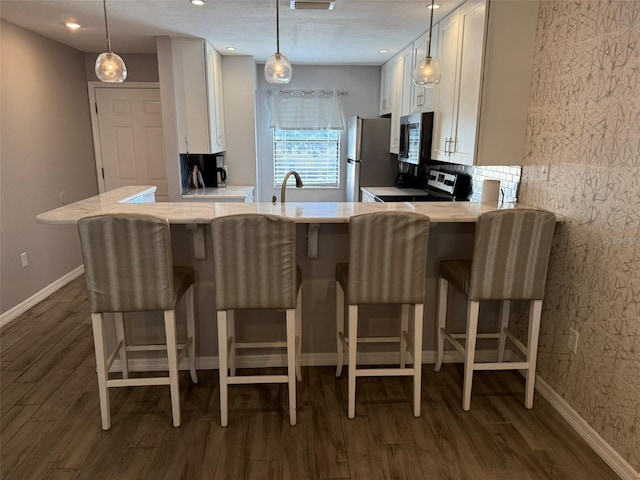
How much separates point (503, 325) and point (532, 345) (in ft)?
1.38

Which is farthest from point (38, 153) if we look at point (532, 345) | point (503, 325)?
point (532, 345)

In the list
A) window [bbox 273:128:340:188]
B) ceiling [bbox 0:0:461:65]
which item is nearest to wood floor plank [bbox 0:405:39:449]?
ceiling [bbox 0:0:461:65]

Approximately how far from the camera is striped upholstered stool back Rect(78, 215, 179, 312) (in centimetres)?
200

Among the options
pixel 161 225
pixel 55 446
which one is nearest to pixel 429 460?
pixel 161 225

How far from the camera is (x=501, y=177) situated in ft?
10.1

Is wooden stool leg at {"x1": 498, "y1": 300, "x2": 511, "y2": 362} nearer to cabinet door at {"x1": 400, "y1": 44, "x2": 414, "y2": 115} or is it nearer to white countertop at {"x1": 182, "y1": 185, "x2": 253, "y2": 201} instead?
cabinet door at {"x1": 400, "y1": 44, "x2": 414, "y2": 115}

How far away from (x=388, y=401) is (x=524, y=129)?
1837 mm

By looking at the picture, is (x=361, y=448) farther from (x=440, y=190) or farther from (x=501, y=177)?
(x=440, y=190)

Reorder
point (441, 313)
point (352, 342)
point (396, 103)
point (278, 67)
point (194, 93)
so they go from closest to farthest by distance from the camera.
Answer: point (352, 342) < point (278, 67) < point (441, 313) < point (194, 93) < point (396, 103)

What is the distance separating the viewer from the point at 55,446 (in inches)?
83.4

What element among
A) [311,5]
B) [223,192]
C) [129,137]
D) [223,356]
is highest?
[311,5]

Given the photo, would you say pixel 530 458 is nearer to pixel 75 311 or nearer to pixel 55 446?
pixel 55 446

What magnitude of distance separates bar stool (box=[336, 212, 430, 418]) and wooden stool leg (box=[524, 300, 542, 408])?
0.62 meters

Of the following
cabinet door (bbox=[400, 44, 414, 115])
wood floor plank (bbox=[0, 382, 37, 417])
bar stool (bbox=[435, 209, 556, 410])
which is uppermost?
cabinet door (bbox=[400, 44, 414, 115])
